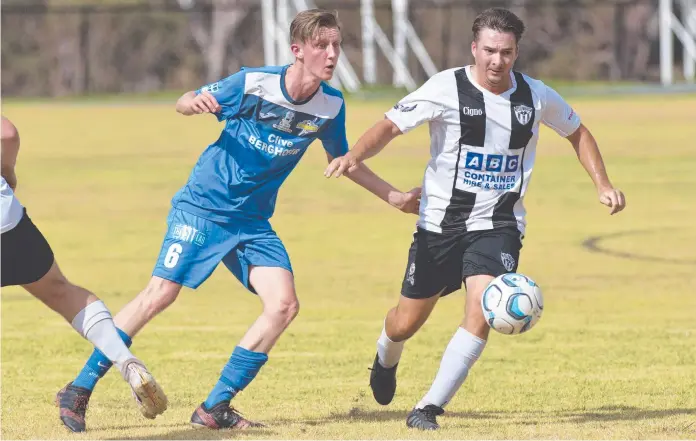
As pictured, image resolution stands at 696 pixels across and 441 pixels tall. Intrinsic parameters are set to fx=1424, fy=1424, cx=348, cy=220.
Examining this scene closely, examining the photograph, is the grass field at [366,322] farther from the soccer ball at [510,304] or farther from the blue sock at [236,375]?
the soccer ball at [510,304]

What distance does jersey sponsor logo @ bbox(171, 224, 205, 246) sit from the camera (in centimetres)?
762

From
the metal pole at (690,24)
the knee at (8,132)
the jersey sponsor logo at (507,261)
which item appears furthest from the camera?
the metal pole at (690,24)

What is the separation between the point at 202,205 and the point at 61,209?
41.4 feet

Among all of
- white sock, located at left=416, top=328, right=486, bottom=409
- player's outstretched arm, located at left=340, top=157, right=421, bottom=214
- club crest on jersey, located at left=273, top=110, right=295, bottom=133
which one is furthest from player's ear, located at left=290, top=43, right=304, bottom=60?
white sock, located at left=416, top=328, right=486, bottom=409

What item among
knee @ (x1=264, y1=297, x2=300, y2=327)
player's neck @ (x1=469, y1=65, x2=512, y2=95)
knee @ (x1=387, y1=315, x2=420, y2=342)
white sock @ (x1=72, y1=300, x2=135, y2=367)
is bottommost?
knee @ (x1=387, y1=315, x2=420, y2=342)

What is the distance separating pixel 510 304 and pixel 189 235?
1778 mm

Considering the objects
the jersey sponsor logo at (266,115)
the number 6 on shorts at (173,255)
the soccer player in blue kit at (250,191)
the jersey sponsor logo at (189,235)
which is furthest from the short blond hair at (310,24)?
the number 6 on shorts at (173,255)

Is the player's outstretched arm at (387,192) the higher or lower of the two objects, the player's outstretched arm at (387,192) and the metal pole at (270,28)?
the higher

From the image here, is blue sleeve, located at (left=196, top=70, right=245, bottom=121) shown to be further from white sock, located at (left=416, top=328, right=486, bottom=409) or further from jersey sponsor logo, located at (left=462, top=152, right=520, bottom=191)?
white sock, located at (left=416, top=328, right=486, bottom=409)

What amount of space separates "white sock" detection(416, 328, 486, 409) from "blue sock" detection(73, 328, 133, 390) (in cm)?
159

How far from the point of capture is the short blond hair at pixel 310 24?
745 cm

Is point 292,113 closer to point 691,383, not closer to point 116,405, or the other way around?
point 116,405

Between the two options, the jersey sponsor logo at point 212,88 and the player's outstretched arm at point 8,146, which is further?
the jersey sponsor logo at point 212,88

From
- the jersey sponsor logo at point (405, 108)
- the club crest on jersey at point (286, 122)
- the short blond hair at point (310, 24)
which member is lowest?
the club crest on jersey at point (286, 122)
